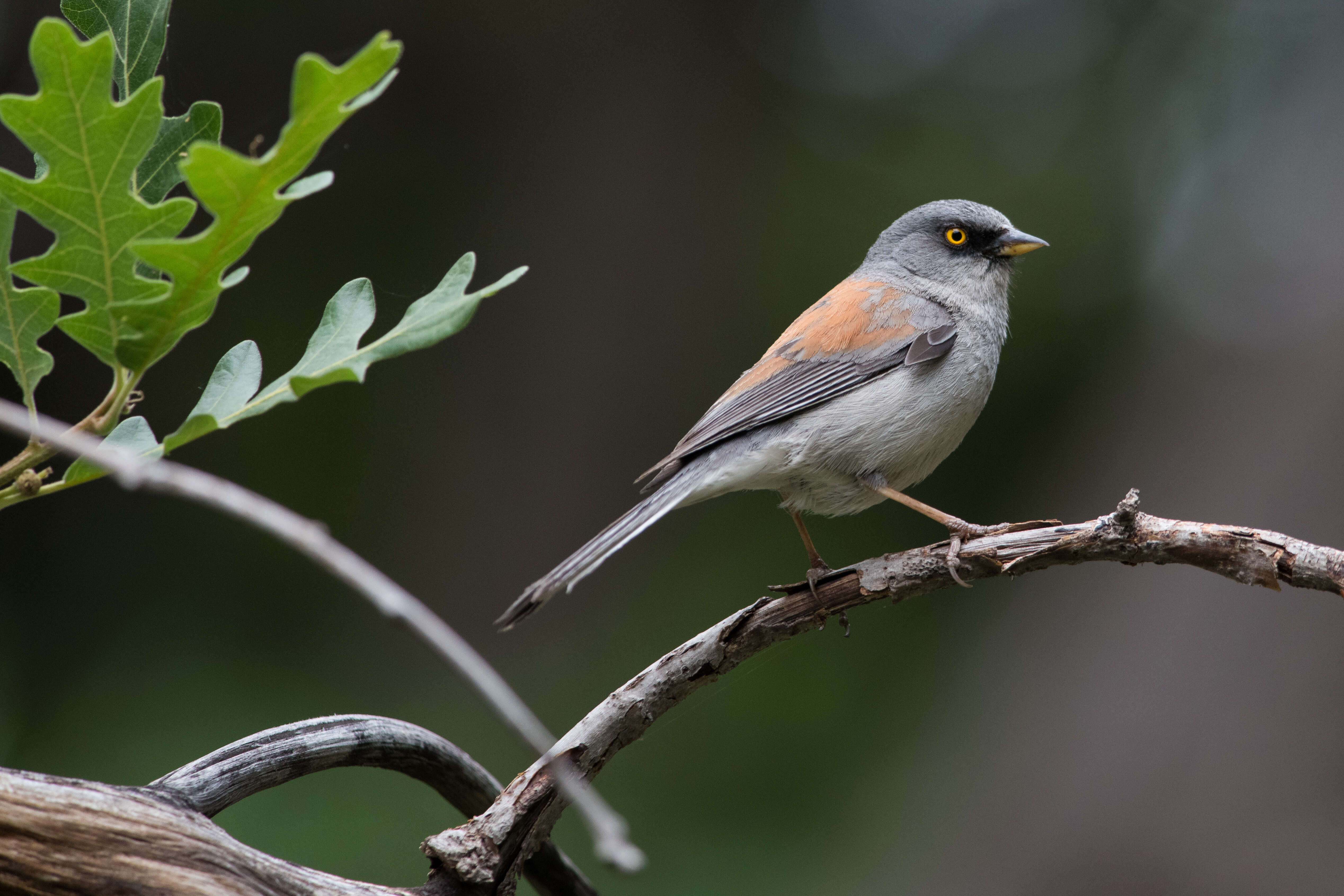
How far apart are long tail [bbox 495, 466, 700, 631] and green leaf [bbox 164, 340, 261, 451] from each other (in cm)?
56

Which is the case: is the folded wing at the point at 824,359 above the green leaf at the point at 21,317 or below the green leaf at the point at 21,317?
above

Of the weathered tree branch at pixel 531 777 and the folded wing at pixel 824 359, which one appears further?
the folded wing at pixel 824 359

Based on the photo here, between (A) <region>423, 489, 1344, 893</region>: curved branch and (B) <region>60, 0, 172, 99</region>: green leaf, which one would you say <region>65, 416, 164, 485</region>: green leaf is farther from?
(A) <region>423, 489, 1344, 893</region>: curved branch

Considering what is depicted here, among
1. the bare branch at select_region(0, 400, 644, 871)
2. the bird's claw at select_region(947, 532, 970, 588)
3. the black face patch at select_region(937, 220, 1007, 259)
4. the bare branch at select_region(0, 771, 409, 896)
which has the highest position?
the black face patch at select_region(937, 220, 1007, 259)

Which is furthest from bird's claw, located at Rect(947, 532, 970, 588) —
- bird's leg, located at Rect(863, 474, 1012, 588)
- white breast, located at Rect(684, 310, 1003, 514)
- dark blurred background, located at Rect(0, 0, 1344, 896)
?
dark blurred background, located at Rect(0, 0, 1344, 896)

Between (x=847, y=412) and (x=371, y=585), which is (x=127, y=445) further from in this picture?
(x=847, y=412)

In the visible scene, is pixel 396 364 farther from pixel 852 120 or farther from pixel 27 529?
pixel 852 120

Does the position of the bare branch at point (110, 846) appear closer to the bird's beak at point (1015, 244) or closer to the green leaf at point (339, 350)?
the green leaf at point (339, 350)

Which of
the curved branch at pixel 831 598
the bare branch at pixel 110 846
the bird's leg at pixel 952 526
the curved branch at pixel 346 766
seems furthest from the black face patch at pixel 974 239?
the bare branch at pixel 110 846

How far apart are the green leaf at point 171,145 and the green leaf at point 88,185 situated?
248 millimetres

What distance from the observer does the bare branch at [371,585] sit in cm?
58

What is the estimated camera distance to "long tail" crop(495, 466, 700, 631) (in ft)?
5.58

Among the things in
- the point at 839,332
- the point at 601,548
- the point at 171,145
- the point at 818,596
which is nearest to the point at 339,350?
the point at 171,145

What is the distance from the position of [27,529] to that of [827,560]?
389 centimetres
